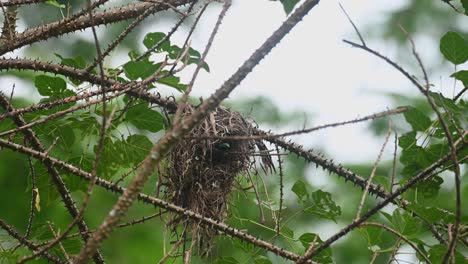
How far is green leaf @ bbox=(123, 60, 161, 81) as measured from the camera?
7.91 ft

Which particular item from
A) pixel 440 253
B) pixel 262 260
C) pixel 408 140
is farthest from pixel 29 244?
pixel 408 140

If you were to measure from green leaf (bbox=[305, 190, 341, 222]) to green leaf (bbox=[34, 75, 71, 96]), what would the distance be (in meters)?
0.97

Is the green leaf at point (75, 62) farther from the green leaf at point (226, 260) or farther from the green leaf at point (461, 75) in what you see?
the green leaf at point (461, 75)

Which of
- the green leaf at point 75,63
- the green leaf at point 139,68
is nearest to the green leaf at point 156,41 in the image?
the green leaf at point 139,68

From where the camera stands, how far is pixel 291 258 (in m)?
2.12

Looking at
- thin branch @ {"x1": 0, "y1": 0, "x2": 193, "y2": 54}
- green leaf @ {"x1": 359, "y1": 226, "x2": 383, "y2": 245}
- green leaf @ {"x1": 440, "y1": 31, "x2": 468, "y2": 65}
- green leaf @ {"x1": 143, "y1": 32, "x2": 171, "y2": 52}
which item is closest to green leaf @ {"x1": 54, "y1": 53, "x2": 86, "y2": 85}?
thin branch @ {"x1": 0, "y1": 0, "x2": 193, "y2": 54}

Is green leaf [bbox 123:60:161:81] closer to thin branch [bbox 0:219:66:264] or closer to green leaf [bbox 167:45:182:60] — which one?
green leaf [bbox 167:45:182:60]

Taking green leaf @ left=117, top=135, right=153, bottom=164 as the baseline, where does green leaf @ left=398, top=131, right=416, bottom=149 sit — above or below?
above

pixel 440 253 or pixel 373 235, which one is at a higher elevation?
pixel 373 235

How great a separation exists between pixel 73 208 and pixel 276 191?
8.81ft

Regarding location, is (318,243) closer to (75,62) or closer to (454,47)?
(454,47)

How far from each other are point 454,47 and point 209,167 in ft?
3.30

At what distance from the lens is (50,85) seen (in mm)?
2588

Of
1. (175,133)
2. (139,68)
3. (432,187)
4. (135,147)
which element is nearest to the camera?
(175,133)
